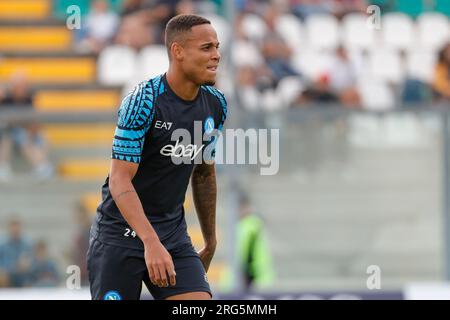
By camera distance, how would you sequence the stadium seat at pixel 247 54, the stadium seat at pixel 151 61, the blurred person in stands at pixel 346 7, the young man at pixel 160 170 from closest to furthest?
the young man at pixel 160 170 → the stadium seat at pixel 247 54 → the stadium seat at pixel 151 61 → the blurred person in stands at pixel 346 7

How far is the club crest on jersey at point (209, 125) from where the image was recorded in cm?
596

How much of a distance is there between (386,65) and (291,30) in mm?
1446

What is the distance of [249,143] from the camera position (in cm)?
1071

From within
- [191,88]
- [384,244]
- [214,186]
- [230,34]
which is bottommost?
[384,244]

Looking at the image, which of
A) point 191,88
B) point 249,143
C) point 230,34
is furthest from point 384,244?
point 191,88

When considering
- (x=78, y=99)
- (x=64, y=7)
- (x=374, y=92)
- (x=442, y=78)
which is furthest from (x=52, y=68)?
(x=442, y=78)

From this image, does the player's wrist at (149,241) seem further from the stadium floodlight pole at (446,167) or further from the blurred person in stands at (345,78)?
the blurred person in stands at (345,78)

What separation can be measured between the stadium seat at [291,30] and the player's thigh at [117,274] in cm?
795

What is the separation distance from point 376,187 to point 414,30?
13.2ft

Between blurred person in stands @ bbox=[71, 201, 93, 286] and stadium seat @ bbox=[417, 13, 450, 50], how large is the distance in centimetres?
514

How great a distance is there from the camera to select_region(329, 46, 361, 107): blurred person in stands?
12.8 m

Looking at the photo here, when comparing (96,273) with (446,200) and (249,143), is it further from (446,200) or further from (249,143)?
(446,200)

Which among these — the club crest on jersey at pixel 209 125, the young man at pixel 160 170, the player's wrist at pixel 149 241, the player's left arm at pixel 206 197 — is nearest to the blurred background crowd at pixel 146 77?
the player's left arm at pixel 206 197
